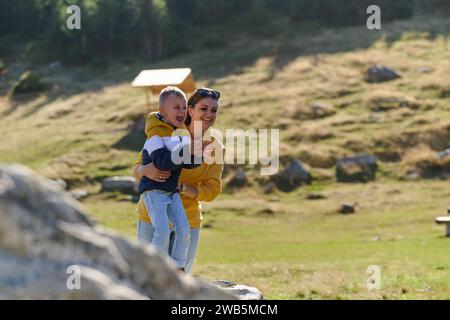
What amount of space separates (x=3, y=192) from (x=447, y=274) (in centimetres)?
1516

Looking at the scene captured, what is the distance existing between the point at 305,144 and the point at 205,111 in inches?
1710

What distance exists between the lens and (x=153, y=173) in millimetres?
7395

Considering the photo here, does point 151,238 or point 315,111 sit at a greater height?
point 151,238

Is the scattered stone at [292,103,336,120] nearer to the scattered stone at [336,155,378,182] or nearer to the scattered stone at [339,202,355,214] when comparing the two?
the scattered stone at [336,155,378,182]

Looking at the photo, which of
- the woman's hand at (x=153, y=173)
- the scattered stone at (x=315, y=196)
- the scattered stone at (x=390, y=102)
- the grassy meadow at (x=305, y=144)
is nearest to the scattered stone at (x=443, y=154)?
the grassy meadow at (x=305, y=144)

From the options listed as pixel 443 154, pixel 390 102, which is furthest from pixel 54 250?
pixel 390 102

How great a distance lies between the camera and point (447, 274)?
1712 cm

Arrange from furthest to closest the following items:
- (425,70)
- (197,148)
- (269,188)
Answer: (425,70) → (269,188) → (197,148)

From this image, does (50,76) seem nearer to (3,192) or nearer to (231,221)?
(231,221)

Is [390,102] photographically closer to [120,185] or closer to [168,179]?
[120,185]

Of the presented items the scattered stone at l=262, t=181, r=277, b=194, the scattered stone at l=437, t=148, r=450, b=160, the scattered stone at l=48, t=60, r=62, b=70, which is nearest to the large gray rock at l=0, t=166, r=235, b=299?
the scattered stone at l=262, t=181, r=277, b=194

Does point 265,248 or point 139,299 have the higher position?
point 139,299

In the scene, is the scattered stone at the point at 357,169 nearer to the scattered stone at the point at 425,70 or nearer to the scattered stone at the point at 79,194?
the scattered stone at the point at 79,194
